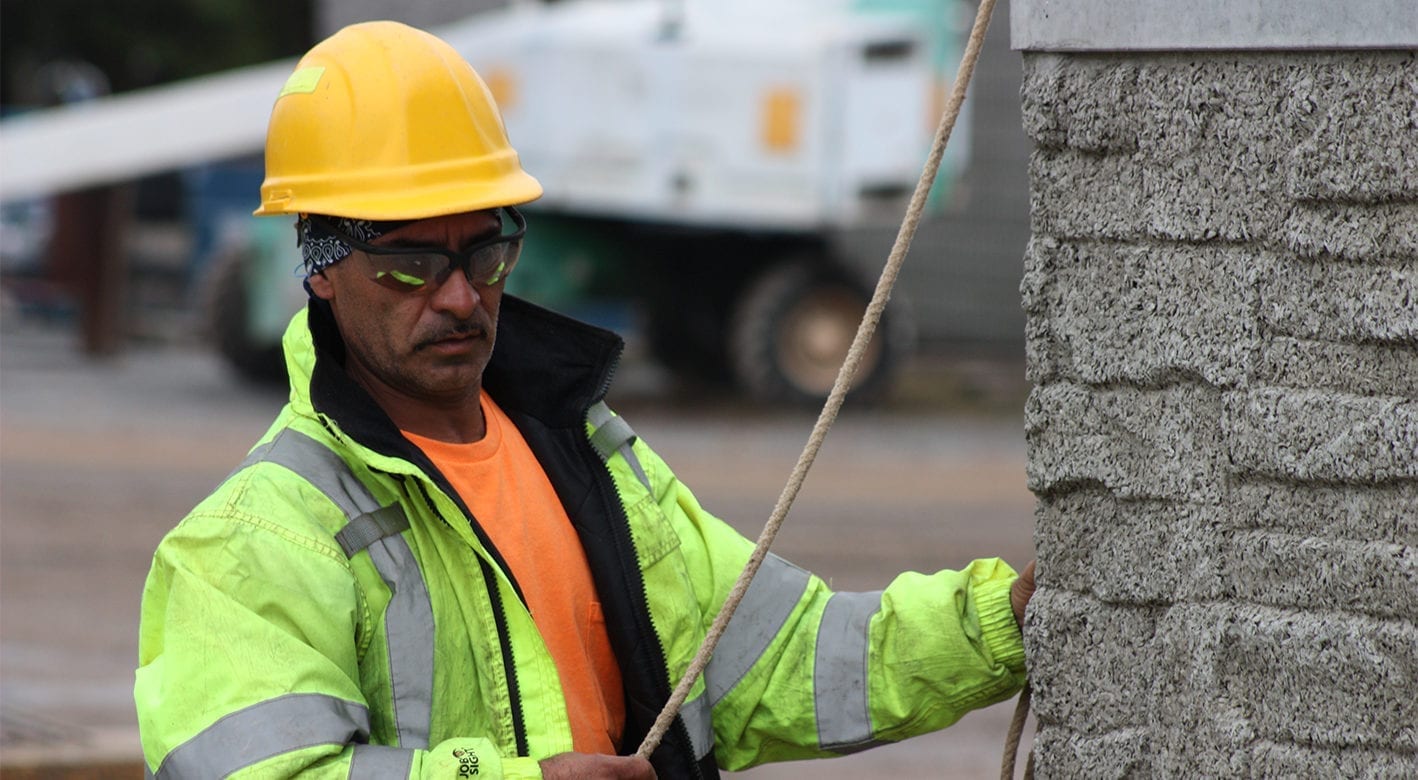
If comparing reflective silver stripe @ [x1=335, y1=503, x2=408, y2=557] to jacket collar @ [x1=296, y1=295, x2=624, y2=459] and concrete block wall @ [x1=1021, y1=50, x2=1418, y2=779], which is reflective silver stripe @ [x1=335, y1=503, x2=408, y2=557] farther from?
concrete block wall @ [x1=1021, y1=50, x2=1418, y2=779]

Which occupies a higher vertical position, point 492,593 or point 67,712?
point 492,593

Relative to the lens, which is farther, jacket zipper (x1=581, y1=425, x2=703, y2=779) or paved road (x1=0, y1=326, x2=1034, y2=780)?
paved road (x1=0, y1=326, x2=1034, y2=780)

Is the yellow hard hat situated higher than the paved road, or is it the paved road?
the yellow hard hat

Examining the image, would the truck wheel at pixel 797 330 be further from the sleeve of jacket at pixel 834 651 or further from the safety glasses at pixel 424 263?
the safety glasses at pixel 424 263

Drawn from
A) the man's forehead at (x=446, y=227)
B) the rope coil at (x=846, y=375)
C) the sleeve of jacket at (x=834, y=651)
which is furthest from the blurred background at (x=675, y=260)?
the man's forehead at (x=446, y=227)

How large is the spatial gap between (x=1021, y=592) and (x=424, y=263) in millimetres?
1018

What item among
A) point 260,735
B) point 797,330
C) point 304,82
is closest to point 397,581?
point 260,735

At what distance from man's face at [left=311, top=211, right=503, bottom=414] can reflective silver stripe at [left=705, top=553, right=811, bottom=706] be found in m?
0.58

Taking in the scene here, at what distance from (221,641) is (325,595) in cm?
14

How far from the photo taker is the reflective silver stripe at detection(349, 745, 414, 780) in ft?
8.11

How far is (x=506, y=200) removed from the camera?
285cm

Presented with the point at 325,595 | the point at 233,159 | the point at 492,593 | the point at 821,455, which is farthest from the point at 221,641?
the point at 233,159

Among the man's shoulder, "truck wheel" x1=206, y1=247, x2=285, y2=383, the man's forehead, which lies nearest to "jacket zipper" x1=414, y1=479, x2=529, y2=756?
the man's shoulder

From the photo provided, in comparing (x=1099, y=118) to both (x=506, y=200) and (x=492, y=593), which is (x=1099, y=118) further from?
(x=492, y=593)
